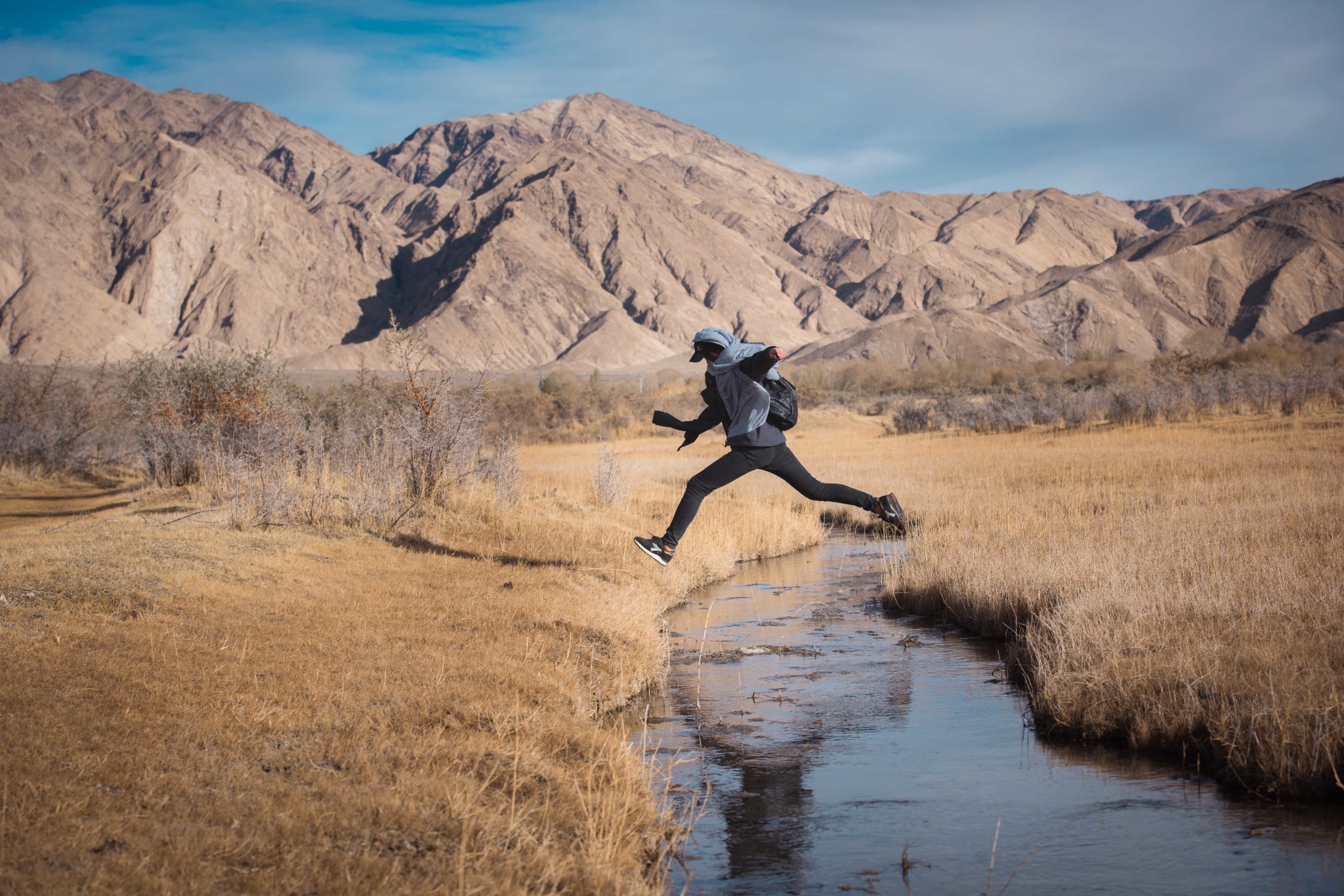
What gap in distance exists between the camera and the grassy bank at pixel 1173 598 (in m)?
5.76

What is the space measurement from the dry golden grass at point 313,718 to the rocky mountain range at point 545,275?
97.5 meters

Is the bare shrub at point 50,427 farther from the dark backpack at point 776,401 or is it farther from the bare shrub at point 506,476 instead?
the dark backpack at point 776,401

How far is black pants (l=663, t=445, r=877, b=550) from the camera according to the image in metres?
8.26

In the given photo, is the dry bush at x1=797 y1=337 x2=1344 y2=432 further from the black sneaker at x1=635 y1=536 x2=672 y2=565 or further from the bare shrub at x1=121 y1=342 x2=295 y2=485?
the black sneaker at x1=635 y1=536 x2=672 y2=565

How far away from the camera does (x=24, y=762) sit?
173 inches

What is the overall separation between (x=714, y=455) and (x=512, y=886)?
28.3 metres

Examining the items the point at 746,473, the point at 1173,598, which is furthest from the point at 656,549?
the point at 1173,598

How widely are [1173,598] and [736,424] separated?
3931 millimetres

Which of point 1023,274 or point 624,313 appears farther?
point 1023,274

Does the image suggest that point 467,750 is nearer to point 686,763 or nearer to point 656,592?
point 686,763

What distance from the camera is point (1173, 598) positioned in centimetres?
818

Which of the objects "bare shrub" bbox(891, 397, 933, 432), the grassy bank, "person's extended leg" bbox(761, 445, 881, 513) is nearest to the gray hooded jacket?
"person's extended leg" bbox(761, 445, 881, 513)

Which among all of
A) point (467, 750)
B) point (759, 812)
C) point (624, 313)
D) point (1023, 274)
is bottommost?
point (759, 812)

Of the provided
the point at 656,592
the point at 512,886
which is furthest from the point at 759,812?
the point at 656,592
